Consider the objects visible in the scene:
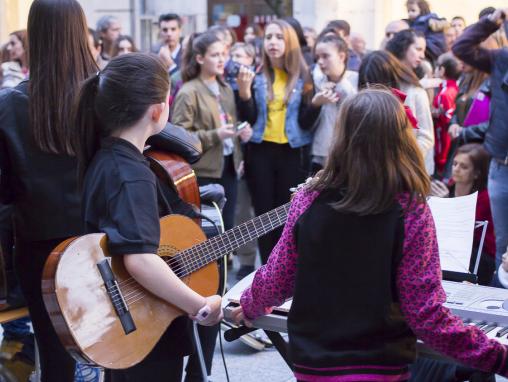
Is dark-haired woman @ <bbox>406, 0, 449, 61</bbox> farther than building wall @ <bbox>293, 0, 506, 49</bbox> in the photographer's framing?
No

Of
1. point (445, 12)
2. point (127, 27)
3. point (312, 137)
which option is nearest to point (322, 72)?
point (312, 137)

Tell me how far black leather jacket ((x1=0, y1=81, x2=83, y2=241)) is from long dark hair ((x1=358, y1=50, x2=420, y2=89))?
9.27 feet

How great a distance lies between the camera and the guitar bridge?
105 inches

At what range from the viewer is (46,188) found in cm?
316

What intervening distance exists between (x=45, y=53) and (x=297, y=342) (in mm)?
1439

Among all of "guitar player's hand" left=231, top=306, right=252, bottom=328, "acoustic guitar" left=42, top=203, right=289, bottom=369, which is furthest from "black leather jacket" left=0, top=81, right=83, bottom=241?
"guitar player's hand" left=231, top=306, right=252, bottom=328

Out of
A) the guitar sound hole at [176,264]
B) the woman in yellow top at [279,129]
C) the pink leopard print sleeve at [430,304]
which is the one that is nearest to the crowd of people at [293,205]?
the pink leopard print sleeve at [430,304]

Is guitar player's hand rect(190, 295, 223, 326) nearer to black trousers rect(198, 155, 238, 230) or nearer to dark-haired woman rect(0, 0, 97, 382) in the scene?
dark-haired woman rect(0, 0, 97, 382)

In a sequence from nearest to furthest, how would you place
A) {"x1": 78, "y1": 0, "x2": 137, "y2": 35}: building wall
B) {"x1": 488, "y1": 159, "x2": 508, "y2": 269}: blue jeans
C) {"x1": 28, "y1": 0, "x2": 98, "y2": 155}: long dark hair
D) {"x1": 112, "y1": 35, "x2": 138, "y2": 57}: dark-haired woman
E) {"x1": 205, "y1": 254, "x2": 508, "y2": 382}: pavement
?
{"x1": 28, "y1": 0, "x2": 98, "y2": 155}: long dark hair → {"x1": 205, "y1": 254, "x2": 508, "y2": 382}: pavement → {"x1": 488, "y1": 159, "x2": 508, "y2": 269}: blue jeans → {"x1": 112, "y1": 35, "x2": 138, "y2": 57}: dark-haired woman → {"x1": 78, "y1": 0, "x2": 137, "y2": 35}: building wall

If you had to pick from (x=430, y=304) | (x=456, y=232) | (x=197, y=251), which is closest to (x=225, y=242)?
(x=197, y=251)

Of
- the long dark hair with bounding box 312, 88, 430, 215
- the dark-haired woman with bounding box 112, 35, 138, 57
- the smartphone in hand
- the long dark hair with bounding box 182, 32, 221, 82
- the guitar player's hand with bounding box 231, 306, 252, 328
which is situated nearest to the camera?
the long dark hair with bounding box 312, 88, 430, 215

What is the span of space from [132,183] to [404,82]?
3393 mm

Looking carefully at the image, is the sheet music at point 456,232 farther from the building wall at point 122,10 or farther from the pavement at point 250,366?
the building wall at point 122,10

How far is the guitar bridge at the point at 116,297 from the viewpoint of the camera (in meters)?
2.66
